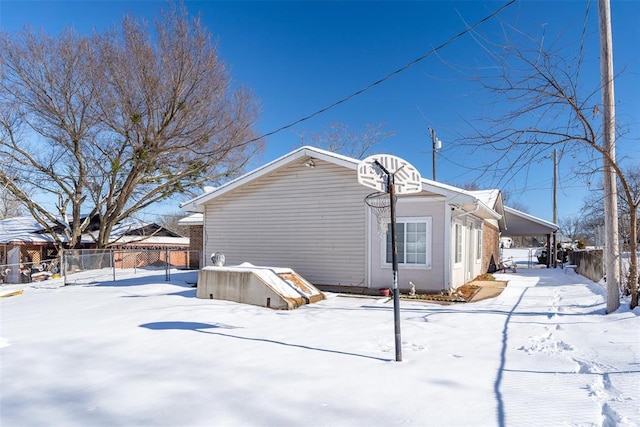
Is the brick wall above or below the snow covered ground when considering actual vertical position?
above

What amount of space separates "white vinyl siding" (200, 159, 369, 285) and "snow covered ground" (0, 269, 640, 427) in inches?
115

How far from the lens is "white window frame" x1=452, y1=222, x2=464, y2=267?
33.4ft

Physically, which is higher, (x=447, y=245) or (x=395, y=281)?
(x=447, y=245)

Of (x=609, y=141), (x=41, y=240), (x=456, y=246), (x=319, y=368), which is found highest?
(x=609, y=141)

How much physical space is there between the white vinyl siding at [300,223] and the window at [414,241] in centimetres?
96

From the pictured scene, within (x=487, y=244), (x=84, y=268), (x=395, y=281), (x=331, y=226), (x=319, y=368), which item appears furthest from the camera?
(x=487, y=244)

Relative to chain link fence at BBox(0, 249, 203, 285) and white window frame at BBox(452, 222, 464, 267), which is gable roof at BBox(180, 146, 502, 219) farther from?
chain link fence at BBox(0, 249, 203, 285)

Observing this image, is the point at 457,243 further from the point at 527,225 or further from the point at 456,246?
the point at 527,225

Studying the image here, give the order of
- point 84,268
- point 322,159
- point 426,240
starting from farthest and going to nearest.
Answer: point 84,268 < point 322,159 < point 426,240

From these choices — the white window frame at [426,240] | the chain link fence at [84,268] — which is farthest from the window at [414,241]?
the chain link fence at [84,268]

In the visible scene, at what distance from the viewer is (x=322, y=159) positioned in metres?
10.4

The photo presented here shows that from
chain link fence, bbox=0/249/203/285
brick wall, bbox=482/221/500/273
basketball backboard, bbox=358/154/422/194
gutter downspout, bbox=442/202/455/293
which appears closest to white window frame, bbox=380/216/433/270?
gutter downspout, bbox=442/202/455/293

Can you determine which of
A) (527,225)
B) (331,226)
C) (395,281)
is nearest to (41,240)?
(331,226)

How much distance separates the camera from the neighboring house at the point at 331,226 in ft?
31.3
